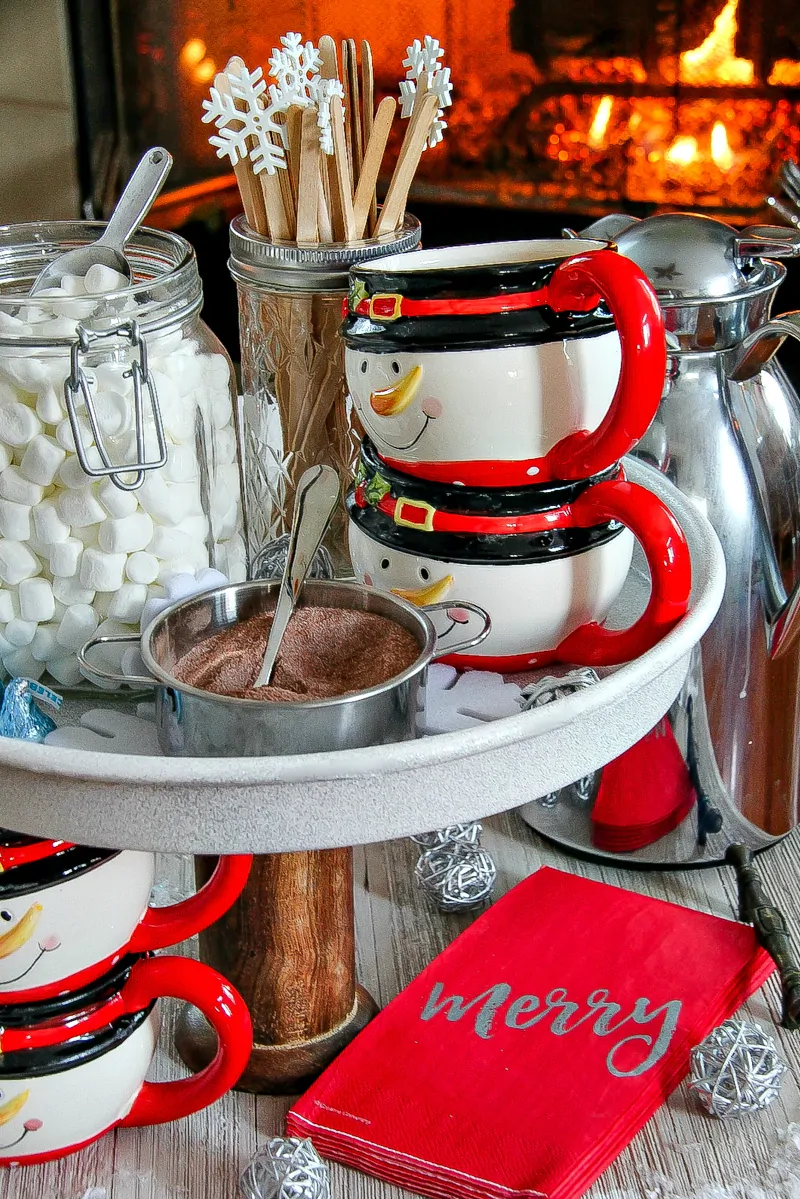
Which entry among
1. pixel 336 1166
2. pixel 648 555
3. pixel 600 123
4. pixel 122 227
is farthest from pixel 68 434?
pixel 600 123

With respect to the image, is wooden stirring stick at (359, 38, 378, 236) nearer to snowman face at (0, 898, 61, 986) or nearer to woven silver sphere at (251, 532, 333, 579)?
woven silver sphere at (251, 532, 333, 579)

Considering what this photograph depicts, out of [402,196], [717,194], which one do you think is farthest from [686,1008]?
[717,194]

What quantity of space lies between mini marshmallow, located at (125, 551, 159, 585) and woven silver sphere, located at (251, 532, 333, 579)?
0.08 m

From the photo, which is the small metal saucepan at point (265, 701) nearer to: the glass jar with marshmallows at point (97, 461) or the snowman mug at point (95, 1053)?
the glass jar with marshmallows at point (97, 461)

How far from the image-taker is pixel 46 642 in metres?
0.49

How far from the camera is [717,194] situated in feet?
5.03

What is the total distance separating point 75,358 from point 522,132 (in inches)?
49.5

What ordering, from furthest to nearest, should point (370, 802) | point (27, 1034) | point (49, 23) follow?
point (49, 23) → point (27, 1034) → point (370, 802)

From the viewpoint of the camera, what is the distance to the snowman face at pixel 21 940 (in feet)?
1.54

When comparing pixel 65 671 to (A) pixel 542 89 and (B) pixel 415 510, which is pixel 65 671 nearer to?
(B) pixel 415 510

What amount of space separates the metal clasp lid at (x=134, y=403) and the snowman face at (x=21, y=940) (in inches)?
6.4

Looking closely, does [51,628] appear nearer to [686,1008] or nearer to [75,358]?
[75,358]

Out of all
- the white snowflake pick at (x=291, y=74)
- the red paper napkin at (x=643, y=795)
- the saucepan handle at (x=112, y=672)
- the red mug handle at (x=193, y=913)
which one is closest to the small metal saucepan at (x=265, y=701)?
the saucepan handle at (x=112, y=672)

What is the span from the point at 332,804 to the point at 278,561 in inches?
7.2
